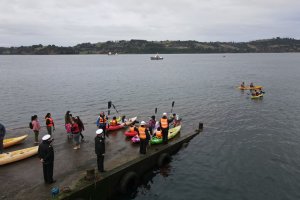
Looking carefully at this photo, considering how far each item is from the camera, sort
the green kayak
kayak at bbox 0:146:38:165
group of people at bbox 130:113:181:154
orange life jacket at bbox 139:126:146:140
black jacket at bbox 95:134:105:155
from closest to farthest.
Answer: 1. black jacket at bbox 95:134:105:155
2. kayak at bbox 0:146:38:165
3. orange life jacket at bbox 139:126:146:140
4. group of people at bbox 130:113:181:154
5. the green kayak

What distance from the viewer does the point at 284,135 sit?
103 feet

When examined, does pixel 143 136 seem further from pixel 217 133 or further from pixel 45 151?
pixel 217 133

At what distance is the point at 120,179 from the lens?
17750 millimetres

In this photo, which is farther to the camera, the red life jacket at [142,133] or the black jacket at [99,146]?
the red life jacket at [142,133]

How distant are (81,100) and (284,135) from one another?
3534cm

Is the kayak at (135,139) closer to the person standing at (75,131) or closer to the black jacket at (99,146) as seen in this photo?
the person standing at (75,131)

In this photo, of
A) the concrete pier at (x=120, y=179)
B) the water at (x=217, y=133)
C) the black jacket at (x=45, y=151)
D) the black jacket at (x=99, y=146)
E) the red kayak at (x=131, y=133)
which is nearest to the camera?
the black jacket at (x=45, y=151)

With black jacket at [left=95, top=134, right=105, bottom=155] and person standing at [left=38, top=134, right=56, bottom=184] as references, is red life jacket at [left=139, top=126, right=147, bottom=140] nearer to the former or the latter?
black jacket at [left=95, top=134, right=105, bottom=155]

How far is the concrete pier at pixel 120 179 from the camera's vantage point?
15.0 meters

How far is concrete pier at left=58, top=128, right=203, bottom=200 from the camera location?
49.2 ft

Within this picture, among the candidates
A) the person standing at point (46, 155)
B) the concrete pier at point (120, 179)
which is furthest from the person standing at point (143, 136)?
the person standing at point (46, 155)

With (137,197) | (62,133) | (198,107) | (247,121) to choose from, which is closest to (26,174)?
(137,197)

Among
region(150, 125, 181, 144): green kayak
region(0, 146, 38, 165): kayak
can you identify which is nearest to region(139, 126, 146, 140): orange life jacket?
region(150, 125, 181, 144): green kayak

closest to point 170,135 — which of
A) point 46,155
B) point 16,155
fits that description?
point 16,155
